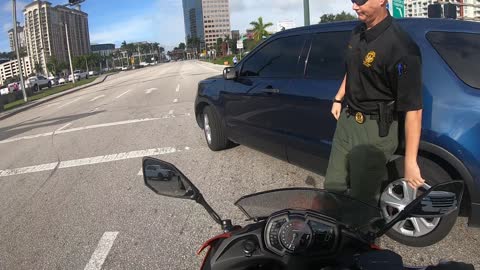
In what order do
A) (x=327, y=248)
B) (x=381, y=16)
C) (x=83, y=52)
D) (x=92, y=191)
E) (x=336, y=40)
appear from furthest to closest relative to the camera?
(x=83, y=52) → (x=92, y=191) → (x=336, y=40) → (x=381, y=16) → (x=327, y=248)

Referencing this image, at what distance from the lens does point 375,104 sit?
2771 millimetres

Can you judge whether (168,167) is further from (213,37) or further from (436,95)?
(213,37)

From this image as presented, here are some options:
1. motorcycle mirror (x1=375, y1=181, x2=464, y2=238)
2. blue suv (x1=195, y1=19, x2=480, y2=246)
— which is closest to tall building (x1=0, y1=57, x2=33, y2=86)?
blue suv (x1=195, y1=19, x2=480, y2=246)

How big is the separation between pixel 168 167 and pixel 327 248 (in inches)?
30.5

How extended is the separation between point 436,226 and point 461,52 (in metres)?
1.29

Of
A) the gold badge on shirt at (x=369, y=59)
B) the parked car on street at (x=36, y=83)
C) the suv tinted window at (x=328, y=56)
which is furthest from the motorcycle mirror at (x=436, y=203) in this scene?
the parked car on street at (x=36, y=83)

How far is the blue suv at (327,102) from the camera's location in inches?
120

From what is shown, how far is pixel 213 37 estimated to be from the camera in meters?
159

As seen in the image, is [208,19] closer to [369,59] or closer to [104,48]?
[104,48]

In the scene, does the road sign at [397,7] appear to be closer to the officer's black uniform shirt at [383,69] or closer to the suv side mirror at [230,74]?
the suv side mirror at [230,74]

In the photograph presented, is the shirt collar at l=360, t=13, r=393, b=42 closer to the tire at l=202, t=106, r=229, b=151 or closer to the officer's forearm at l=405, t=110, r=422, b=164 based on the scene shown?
the officer's forearm at l=405, t=110, r=422, b=164

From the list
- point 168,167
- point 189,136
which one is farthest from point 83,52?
point 168,167

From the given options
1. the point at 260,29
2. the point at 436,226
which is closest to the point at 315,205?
the point at 436,226

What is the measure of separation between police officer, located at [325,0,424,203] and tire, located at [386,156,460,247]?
0.46m
